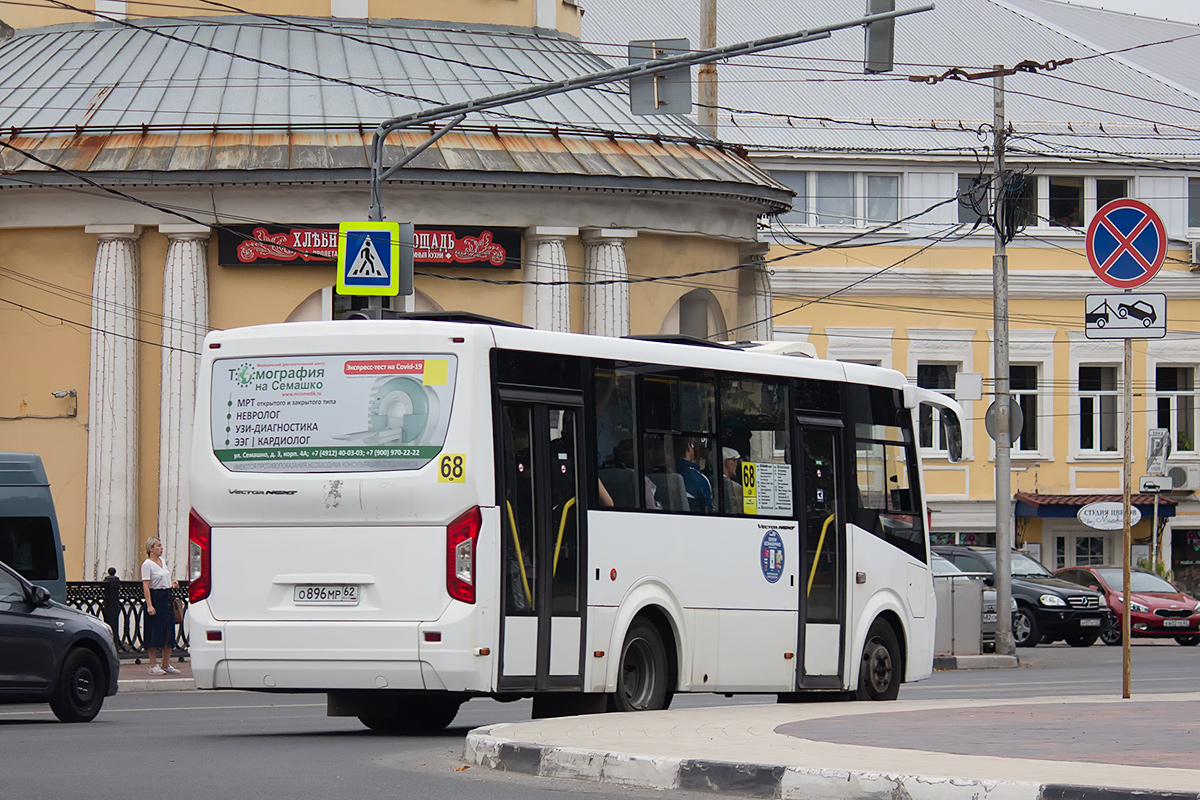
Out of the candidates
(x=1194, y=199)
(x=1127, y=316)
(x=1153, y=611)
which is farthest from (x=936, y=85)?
(x=1127, y=316)

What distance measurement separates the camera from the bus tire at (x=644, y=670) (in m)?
15.2

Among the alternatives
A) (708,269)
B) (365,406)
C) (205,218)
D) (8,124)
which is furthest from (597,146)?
(365,406)

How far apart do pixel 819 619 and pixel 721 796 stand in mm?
6947

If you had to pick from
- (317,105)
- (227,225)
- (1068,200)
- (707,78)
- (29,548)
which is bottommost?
(29,548)

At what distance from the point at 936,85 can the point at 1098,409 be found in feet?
35.1

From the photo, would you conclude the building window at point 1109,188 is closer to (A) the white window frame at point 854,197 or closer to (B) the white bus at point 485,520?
(A) the white window frame at point 854,197

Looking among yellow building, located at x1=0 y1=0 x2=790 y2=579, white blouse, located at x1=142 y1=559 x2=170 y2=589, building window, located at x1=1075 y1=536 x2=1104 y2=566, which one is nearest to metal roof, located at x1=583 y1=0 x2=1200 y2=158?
building window, located at x1=1075 y1=536 x2=1104 y2=566

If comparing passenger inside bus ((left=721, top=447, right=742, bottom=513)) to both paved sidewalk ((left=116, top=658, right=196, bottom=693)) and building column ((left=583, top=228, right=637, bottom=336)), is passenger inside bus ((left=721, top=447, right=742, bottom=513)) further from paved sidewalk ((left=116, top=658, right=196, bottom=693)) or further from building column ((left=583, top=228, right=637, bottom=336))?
building column ((left=583, top=228, right=637, bottom=336))

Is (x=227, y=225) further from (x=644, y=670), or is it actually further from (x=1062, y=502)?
(x=1062, y=502)

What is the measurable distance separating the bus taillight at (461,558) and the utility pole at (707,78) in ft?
90.8

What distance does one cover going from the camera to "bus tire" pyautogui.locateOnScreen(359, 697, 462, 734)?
15.3 metres

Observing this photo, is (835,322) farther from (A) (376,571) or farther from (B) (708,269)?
(A) (376,571)

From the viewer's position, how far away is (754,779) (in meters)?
10.1

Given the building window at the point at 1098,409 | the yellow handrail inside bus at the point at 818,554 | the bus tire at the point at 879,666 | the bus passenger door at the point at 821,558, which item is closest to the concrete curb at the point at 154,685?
the bus tire at the point at 879,666
